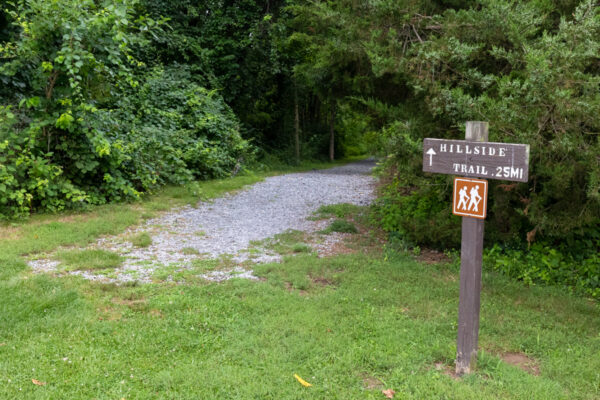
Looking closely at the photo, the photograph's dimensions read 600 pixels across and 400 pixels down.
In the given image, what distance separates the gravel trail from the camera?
6.19 m

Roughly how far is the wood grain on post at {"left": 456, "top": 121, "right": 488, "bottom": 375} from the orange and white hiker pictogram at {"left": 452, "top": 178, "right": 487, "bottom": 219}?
79 millimetres

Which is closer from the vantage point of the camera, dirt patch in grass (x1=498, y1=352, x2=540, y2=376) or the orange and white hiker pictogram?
the orange and white hiker pictogram

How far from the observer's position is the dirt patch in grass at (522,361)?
3.82 m

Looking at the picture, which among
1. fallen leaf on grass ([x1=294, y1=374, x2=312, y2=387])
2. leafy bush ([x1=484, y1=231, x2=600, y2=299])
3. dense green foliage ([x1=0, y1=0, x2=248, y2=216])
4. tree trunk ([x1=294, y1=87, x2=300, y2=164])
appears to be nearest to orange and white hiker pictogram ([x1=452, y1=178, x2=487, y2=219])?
fallen leaf on grass ([x1=294, y1=374, x2=312, y2=387])

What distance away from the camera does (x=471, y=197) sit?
3.62 meters

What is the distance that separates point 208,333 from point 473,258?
229 centimetres

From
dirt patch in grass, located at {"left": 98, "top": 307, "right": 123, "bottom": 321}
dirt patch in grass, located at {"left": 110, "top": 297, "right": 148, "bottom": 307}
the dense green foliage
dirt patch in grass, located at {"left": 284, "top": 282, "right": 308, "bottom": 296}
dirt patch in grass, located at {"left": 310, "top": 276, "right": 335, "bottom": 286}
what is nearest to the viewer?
dirt patch in grass, located at {"left": 98, "top": 307, "right": 123, "bottom": 321}

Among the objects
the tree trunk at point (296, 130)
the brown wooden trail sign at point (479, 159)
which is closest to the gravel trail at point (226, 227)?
the brown wooden trail sign at point (479, 159)

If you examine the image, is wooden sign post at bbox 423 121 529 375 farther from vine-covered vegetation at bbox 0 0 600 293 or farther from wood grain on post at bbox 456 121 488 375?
vine-covered vegetation at bbox 0 0 600 293

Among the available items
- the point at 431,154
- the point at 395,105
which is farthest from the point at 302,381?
the point at 395,105

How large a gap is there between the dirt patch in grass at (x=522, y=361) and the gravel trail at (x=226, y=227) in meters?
2.90

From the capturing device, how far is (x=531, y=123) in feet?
15.2

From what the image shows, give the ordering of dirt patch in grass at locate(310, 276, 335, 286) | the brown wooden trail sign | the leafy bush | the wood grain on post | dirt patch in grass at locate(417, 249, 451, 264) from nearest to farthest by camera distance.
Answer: the brown wooden trail sign → the wood grain on post → dirt patch in grass at locate(310, 276, 335, 286) → the leafy bush → dirt patch in grass at locate(417, 249, 451, 264)

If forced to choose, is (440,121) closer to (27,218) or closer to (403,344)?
(403,344)
